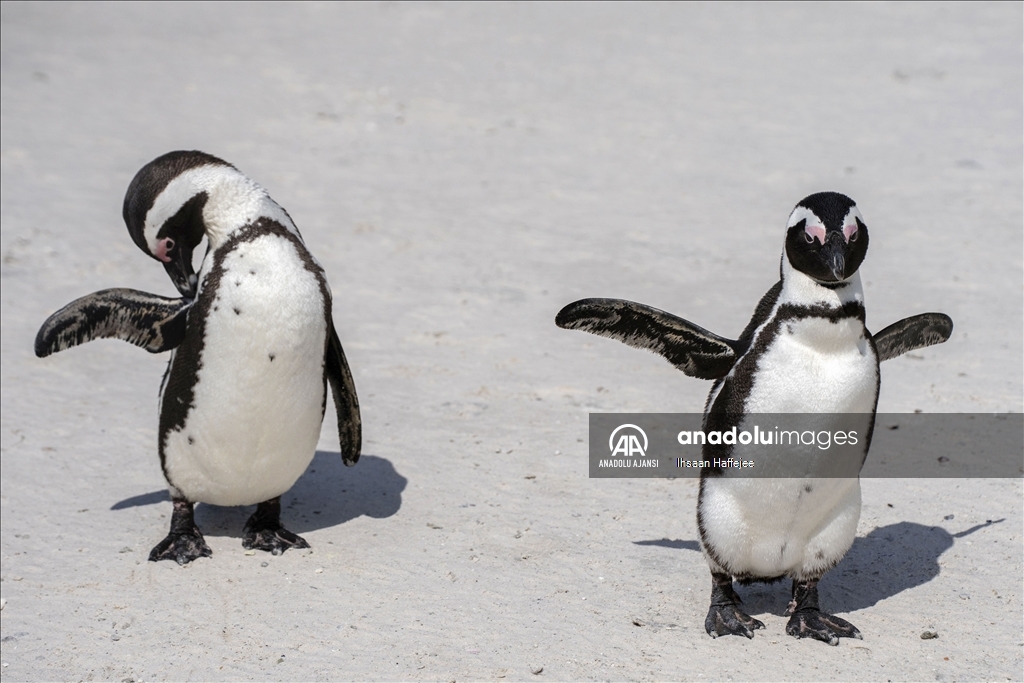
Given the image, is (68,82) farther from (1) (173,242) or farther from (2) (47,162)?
(1) (173,242)

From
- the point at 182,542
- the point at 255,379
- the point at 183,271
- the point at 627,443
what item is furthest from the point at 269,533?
the point at 627,443

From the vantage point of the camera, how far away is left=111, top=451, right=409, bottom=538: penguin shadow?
4.67 m

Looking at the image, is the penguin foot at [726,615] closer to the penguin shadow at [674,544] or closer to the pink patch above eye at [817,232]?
the penguin shadow at [674,544]

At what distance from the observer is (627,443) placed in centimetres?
523

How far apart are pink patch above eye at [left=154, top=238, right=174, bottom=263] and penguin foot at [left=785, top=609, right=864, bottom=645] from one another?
92.1 inches

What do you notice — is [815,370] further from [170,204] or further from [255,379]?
[170,204]

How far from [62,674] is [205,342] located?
1116 mm

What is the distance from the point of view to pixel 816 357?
3434 millimetres

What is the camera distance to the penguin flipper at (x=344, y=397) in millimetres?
4422

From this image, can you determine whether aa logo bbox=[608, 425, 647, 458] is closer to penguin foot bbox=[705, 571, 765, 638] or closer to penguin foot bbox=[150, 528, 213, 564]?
penguin foot bbox=[705, 571, 765, 638]

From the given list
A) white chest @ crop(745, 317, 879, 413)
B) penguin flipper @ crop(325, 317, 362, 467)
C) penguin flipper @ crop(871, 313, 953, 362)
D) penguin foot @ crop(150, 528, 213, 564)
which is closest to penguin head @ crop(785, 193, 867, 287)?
white chest @ crop(745, 317, 879, 413)

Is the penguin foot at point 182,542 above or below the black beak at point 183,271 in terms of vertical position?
below

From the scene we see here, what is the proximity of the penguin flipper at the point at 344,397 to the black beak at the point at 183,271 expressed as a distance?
1.64 ft

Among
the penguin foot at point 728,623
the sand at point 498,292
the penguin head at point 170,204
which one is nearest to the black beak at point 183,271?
the penguin head at point 170,204
